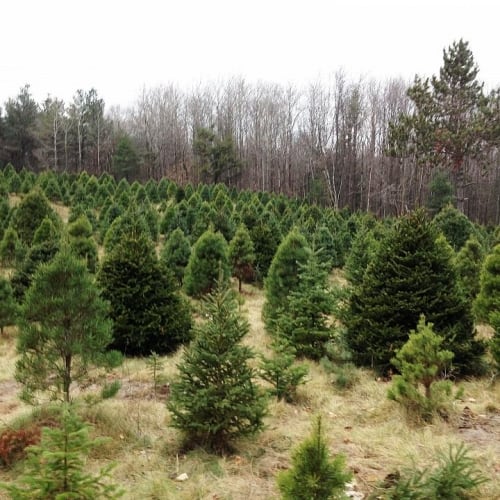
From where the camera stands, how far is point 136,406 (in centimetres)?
582

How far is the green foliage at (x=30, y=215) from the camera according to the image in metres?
16.5

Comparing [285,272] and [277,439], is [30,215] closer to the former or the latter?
[285,272]

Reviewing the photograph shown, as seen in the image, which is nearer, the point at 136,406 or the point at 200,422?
the point at 200,422

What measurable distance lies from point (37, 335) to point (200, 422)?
2.08 m

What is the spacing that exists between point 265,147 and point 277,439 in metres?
41.8

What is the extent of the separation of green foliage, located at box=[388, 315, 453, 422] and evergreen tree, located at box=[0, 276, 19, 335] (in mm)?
8011

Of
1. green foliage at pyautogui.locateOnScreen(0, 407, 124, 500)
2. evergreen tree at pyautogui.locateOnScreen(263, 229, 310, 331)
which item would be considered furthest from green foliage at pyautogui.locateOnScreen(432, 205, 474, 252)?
green foliage at pyautogui.locateOnScreen(0, 407, 124, 500)

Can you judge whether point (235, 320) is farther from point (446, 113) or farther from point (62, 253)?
point (446, 113)

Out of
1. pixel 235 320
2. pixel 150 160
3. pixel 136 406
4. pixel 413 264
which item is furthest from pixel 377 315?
pixel 150 160

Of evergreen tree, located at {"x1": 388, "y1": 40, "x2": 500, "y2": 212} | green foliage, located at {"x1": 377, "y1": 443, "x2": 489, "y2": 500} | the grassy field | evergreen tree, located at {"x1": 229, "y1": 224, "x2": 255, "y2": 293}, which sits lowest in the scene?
the grassy field

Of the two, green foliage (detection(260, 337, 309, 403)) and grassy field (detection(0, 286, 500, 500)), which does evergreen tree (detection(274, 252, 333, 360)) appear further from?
green foliage (detection(260, 337, 309, 403))

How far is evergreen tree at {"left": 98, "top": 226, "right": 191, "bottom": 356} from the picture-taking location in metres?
8.05

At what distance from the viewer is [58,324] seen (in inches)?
207

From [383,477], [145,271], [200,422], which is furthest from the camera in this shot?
[145,271]
